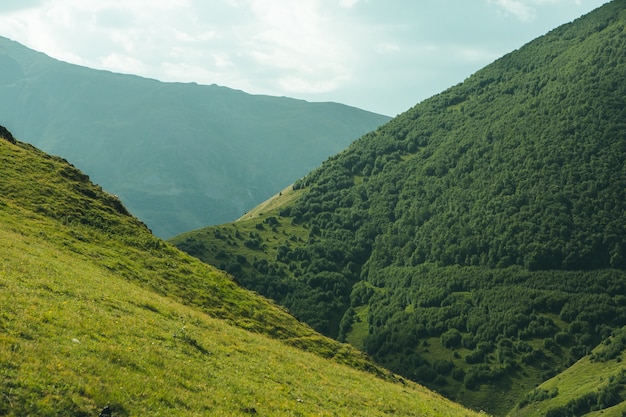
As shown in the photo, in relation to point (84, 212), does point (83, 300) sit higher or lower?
lower

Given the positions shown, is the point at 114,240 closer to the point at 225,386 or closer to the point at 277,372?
the point at 277,372

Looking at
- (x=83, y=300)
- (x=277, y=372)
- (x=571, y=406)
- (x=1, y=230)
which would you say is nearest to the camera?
(x=83, y=300)

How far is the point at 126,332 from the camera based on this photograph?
102ft

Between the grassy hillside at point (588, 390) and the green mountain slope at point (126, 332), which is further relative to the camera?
the grassy hillside at point (588, 390)

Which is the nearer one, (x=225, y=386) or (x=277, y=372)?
(x=225, y=386)

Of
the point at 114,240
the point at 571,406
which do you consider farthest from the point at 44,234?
the point at 571,406

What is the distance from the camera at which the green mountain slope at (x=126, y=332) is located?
2270 cm

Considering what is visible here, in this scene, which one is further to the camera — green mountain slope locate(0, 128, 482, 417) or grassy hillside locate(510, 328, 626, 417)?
grassy hillside locate(510, 328, 626, 417)

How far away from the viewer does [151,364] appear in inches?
1088

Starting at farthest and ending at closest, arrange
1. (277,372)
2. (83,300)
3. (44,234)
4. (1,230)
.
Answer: (44,234)
(1,230)
(277,372)
(83,300)

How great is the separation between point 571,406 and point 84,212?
472 ft

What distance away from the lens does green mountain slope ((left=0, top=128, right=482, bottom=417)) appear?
894 inches

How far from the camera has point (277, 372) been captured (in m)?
37.2

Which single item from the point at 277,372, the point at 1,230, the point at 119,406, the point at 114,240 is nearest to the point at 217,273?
the point at 114,240
